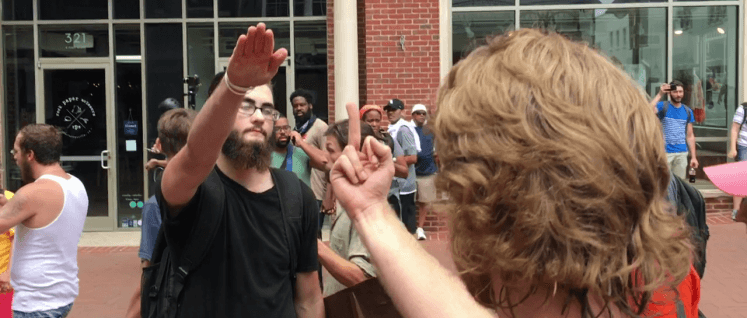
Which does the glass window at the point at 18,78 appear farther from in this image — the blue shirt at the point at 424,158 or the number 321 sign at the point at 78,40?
the blue shirt at the point at 424,158

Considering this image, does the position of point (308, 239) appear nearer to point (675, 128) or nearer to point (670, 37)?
point (675, 128)

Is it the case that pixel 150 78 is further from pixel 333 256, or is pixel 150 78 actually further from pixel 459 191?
pixel 459 191

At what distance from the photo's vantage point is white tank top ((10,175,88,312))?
14.1 ft

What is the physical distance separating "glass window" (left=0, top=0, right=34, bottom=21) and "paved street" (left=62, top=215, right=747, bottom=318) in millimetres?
3569

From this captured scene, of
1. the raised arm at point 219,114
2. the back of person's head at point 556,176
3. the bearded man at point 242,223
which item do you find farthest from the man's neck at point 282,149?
the back of person's head at point 556,176

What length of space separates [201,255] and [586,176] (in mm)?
1764

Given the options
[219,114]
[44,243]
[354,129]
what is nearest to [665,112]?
[44,243]

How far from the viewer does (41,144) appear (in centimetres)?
457

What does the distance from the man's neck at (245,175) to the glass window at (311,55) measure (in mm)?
8755

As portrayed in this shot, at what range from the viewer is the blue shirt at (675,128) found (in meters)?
10.8

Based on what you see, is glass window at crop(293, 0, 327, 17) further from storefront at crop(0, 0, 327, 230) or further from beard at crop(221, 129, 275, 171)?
beard at crop(221, 129, 275, 171)

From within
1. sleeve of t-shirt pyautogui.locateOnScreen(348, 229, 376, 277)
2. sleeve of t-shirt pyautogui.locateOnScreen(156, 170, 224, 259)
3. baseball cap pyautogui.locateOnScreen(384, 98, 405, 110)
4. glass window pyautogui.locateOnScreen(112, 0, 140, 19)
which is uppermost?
glass window pyautogui.locateOnScreen(112, 0, 140, 19)

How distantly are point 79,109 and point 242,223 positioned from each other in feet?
31.7

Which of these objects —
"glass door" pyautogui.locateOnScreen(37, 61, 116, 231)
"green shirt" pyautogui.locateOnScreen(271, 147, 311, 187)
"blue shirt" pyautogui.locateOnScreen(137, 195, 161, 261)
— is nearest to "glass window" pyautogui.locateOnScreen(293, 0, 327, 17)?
"glass door" pyautogui.locateOnScreen(37, 61, 116, 231)
